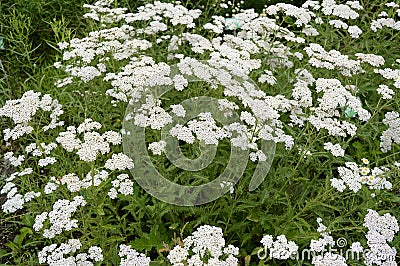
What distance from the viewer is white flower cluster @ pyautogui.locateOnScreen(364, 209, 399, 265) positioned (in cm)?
271

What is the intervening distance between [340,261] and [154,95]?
2.01 meters

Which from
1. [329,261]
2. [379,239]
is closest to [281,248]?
[329,261]

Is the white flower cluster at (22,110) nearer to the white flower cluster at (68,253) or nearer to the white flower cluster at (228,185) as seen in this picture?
the white flower cluster at (68,253)

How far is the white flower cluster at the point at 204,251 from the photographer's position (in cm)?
250

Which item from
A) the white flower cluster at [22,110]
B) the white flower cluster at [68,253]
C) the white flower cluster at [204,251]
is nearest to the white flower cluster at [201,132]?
the white flower cluster at [204,251]

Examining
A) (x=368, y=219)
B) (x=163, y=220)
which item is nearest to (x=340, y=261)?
(x=368, y=219)

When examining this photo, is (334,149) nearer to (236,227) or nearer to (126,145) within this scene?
(236,227)

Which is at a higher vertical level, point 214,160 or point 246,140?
point 246,140

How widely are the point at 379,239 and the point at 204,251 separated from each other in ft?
3.53

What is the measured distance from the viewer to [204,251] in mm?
2605

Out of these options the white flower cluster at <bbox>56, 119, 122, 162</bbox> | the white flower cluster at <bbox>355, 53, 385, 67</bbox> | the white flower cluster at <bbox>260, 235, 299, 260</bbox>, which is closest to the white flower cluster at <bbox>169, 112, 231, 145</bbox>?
the white flower cluster at <bbox>56, 119, 122, 162</bbox>

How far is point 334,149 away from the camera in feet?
11.1

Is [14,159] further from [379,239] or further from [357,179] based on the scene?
[379,239]

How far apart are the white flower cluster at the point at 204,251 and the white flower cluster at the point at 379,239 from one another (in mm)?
835
